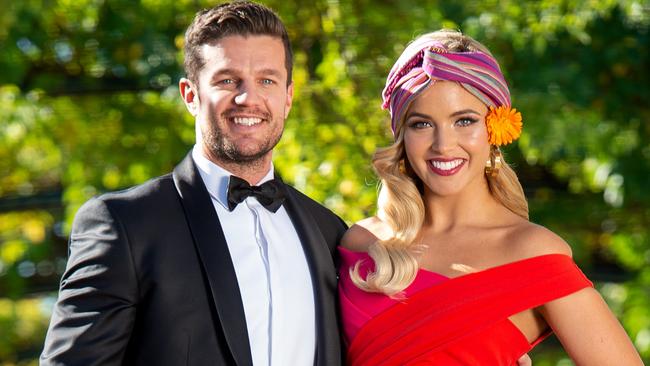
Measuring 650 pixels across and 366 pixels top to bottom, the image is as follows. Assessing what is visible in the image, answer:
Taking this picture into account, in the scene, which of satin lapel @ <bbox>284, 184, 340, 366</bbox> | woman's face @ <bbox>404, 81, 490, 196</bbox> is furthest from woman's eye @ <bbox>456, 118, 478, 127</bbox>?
satin lapel @ <bbox>284, 184, 340, 366</bbox>

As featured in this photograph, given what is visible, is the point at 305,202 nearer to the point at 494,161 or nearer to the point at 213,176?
the point at 213,176

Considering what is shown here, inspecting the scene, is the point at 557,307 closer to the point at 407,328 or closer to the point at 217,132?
the point at 407,328

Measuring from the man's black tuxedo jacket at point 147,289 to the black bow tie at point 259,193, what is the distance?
0.26 feet

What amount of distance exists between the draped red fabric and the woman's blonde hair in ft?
0.36

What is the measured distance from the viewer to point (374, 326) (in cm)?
314

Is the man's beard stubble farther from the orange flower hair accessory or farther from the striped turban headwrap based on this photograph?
the orange flower hair accessory

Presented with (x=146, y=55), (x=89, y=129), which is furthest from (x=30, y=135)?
(x=146, y=55)

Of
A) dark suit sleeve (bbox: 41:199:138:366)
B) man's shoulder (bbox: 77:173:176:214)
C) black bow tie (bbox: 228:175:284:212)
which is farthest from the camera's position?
black bow tie (bbox: 228:175:284:212)

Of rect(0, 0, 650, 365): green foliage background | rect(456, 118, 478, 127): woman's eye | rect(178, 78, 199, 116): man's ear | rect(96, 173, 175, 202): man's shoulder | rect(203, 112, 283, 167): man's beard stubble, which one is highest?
rect(178, 78, 199, 116): man's ear

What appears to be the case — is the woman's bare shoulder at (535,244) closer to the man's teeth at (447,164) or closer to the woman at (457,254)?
the woman at (457,254)

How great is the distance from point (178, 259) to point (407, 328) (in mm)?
752

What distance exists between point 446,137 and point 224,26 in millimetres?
744

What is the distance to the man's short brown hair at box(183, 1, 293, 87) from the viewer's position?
3.01 metres

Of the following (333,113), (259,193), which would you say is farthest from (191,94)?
(333,113)
